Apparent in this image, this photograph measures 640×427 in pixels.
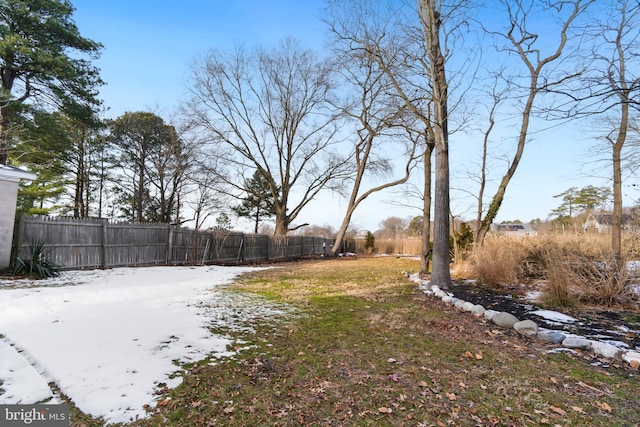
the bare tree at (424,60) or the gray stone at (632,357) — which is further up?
the bare tree at (424,60)

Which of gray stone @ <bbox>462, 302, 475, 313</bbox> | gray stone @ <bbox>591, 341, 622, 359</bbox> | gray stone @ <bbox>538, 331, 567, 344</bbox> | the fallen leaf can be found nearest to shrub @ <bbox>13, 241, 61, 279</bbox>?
the fallen leaf

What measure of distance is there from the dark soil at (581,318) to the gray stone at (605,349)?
0.27 meters

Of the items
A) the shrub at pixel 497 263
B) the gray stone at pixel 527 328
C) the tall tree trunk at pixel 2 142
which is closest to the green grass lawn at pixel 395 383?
the gray stone at pixel 527 328

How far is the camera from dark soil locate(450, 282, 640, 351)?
3.41 meters

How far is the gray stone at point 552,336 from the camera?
131 inches

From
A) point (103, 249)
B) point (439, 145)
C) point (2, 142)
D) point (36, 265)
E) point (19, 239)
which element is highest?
point (2, 142)

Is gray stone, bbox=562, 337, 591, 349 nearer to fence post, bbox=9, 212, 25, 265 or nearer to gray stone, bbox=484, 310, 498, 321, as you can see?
gray stone, bbox=484, 310, 498, 321

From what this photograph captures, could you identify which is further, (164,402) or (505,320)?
(505,320)

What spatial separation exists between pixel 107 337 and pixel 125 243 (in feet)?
23.8

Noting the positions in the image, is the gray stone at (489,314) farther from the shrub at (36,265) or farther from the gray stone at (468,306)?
the shrub at (36,265)

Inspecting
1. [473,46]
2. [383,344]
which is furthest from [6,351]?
[473,46]

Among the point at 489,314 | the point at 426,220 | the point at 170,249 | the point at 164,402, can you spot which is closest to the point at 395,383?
the point at 164,402

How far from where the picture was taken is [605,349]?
2.99 m

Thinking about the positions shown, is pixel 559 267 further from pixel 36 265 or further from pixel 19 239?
pixel 19 239
